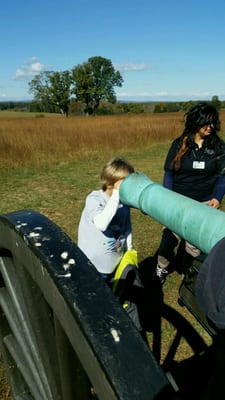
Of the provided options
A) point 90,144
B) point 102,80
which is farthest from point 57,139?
point 102,80

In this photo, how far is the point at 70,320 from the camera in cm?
55

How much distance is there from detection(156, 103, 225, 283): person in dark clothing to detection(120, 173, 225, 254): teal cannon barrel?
1625 millimetres

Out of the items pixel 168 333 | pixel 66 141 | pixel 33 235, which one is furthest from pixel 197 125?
pixel 66 141

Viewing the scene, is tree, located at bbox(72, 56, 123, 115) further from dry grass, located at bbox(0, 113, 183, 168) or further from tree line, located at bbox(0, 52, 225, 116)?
dry grass, located at bbox(0, 113, 183, 168)

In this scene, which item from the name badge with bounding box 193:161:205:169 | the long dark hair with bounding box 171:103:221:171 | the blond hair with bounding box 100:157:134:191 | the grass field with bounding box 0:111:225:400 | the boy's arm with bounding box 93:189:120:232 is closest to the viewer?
the boy's arm with bounding box 93:189:120:232

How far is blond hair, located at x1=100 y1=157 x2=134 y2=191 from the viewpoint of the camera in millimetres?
2225

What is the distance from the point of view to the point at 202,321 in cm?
142

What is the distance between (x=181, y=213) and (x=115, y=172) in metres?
1.18

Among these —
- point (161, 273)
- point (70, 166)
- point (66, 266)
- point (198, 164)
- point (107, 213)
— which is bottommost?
point (161, 273)

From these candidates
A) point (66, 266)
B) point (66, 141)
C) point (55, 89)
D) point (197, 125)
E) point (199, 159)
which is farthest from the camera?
point (55, 89)

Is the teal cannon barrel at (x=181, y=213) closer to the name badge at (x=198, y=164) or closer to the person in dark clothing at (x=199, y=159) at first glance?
the person in dark clothing at (x=199, y=159)

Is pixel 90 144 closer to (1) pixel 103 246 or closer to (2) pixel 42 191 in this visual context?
(2) pixel 42 191

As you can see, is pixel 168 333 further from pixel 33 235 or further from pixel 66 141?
pixel 66 141

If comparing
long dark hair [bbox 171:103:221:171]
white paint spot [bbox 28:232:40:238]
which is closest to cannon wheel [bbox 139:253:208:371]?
long dark hair [bbox 171:103:221:171]
